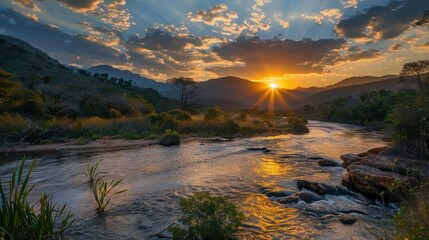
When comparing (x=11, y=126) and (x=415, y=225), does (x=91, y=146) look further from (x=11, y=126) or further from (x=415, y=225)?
(x=415, y=225)

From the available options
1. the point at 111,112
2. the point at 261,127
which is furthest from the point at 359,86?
the point at 111,112

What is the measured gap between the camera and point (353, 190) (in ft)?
38.1

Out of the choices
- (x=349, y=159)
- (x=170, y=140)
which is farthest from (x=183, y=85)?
(x=349, y=159)

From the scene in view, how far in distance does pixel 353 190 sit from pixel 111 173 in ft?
37.8

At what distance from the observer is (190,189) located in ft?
37.9

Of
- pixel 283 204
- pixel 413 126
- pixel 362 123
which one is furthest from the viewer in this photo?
pixel 362 123

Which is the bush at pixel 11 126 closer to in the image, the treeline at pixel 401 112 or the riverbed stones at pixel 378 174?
the riverbed stones at pixel 378 174

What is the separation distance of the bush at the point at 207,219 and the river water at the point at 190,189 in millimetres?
1528

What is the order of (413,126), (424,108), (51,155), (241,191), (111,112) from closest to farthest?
(241,191)
(424,108)
(413,126)
(51,155)
(111,112)

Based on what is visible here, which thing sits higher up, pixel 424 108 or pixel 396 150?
pixel 424 108

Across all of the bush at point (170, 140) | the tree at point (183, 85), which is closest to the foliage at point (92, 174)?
the bush at point (170, 140)

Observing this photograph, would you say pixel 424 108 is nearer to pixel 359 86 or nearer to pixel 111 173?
pixel 111 173

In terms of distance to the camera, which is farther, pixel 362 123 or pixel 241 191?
pixel 362 123

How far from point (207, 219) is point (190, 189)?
5.80 m
